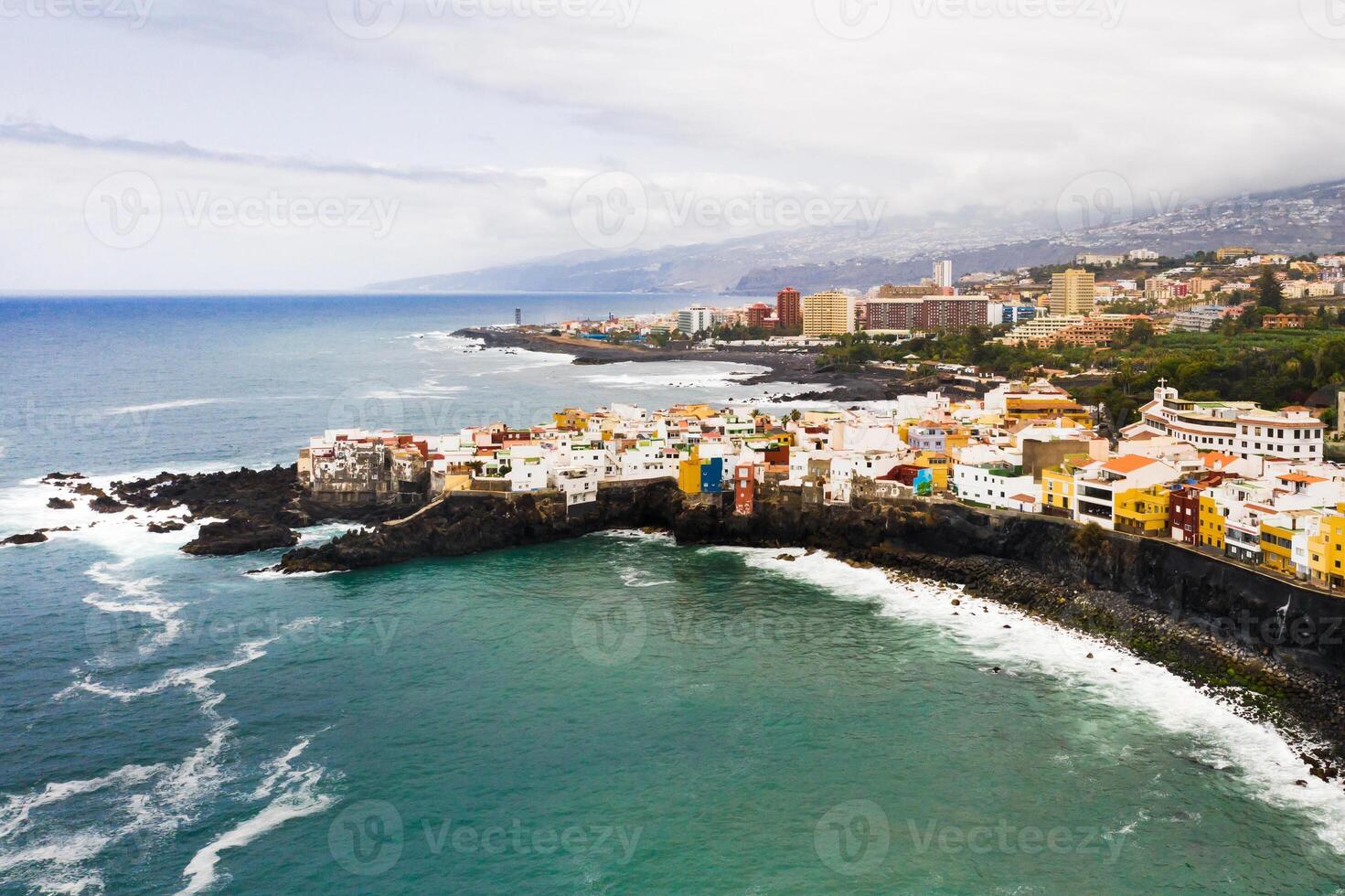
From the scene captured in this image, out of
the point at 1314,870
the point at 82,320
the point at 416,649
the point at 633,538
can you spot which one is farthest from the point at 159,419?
the point at 82,320

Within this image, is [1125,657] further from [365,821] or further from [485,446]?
[485,446]

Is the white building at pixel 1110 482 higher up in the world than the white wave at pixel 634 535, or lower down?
higher up

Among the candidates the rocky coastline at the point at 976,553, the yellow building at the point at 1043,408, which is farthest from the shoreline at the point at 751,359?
the rocky coastline at the point at 976,553

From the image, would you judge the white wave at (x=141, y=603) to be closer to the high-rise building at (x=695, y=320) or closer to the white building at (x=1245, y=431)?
the white building at (x=1245, y=431)

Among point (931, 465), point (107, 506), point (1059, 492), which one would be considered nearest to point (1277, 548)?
point (1059, 492)

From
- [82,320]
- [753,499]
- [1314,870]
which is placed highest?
[82,320]

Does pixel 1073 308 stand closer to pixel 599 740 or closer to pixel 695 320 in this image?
pixel 695 320

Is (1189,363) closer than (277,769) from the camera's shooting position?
No
